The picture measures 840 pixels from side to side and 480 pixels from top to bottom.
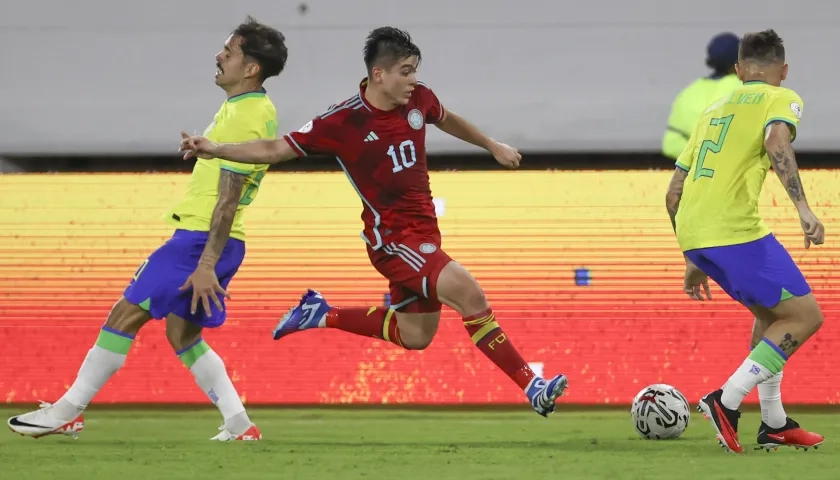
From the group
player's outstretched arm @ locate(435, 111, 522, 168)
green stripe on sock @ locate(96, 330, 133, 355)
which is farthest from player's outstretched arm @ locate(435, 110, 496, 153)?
green stripe on sock @ locate(96, 330, 133, 355)

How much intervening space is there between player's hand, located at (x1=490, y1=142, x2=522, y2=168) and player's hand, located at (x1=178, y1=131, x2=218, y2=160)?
58.2 inches

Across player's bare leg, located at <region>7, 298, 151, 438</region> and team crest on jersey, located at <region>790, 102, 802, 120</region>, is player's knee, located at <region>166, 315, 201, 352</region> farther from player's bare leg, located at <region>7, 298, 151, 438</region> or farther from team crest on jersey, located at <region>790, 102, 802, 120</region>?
team crest on jersey, located at <region>790, 102, 802, 120</region>

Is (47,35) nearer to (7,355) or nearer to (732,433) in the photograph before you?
(7,355)

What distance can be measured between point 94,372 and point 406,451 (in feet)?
5.06

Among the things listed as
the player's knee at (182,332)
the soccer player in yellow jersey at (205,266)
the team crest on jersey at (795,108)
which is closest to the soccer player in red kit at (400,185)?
the soccer player in yellow jersey at (205,266)

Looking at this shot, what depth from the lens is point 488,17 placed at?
11617 millimetres

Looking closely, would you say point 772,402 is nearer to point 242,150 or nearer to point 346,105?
point 346,105

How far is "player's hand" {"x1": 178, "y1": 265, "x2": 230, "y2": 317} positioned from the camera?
5754mm

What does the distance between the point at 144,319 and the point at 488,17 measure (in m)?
6.30

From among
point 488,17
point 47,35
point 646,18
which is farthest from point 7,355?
point 646,18

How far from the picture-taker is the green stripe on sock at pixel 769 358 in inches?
208

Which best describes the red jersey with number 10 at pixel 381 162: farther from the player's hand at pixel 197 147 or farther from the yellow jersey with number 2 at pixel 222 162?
the player's hand at pixel 197 147

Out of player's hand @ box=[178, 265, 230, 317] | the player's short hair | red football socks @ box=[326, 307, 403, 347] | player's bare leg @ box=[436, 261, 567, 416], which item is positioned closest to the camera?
the player's short hair

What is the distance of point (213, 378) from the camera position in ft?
20.4
